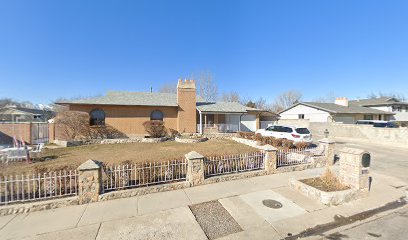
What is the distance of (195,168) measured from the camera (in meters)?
6.44

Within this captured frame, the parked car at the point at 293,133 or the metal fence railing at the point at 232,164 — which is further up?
the parked car at the point at 293,133

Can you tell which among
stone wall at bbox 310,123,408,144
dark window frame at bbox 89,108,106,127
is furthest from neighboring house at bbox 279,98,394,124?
dark window frame at bbox 89,108,106,127

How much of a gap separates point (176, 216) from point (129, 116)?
15.9m

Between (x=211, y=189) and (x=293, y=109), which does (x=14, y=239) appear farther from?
(x=293, y=109)

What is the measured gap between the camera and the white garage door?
947 inches

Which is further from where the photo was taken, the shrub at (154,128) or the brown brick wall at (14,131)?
the shrub at (154,128)

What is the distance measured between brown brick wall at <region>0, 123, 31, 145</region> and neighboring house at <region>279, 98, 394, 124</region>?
34.4 m

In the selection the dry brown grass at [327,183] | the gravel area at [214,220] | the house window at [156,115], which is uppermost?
the house window at [156,115]

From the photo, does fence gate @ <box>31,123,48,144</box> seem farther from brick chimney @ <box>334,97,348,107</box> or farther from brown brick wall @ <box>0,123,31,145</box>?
brick chimney @ <box>334,97,348,107</box>

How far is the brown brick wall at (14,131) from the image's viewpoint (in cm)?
1642

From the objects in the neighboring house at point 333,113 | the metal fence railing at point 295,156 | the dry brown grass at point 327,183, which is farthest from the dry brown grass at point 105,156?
the neighboring house at point 333,113

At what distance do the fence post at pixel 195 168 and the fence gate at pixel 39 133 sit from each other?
1757cm

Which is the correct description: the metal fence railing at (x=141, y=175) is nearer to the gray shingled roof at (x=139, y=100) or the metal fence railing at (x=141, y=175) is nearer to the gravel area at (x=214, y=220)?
the gravel area at (x=214, y=220)

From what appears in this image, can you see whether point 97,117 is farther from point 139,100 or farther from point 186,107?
point 186,107
